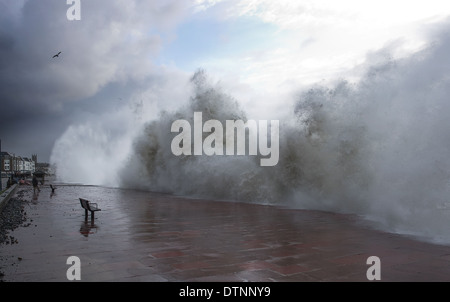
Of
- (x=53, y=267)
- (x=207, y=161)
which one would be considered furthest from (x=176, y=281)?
(x=207, y=161)

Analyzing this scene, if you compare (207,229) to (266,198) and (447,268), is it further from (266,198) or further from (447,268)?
(266,198)

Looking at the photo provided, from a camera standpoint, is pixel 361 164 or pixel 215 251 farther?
pixel 361 164

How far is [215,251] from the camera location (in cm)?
499

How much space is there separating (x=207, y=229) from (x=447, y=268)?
4078 millimetres

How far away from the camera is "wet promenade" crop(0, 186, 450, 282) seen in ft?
12.8

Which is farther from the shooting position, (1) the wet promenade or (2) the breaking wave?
(2) the breaking wave

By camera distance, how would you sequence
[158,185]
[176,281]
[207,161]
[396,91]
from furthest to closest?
1. [158,185]
2. [207,161]
3. [396,91]
4. [176,281]

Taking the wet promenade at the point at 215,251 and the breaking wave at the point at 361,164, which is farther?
the breaking wave at the point at 361,164

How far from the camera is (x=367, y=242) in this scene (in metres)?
5.61

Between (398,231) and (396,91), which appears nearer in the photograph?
(398,231)

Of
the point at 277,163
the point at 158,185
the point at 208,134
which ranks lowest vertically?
the point at 158,185

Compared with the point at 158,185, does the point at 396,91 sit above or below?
above

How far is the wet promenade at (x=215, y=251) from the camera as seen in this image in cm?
389

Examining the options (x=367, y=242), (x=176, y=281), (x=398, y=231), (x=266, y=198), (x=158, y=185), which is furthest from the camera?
(x=158, y=185)
